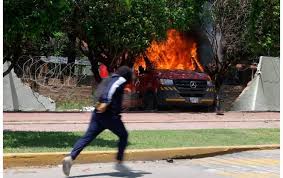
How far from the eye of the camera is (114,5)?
18328 millimetres

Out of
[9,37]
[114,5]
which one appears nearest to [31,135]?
[9,37]

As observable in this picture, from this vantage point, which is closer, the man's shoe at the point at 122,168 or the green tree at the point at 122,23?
the man's shoe at the point at 122,168

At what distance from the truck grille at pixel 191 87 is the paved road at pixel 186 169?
30.2 ft

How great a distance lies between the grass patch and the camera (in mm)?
9453

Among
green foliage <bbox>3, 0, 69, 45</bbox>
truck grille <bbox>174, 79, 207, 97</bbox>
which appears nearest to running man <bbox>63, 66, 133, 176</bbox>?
green foliage <bbox>3, 0, 69, 45</bbox>

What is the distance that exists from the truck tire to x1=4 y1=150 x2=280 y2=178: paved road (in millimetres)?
9439

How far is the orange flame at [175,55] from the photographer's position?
25.6 metres

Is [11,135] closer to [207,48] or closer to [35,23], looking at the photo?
[35,23]

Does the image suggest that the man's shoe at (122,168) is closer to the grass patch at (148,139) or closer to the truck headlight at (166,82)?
the grass patch at (148,139)

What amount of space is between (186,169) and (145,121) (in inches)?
254

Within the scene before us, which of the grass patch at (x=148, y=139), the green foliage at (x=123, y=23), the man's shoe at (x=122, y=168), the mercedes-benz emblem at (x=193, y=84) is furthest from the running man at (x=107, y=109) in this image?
the mercedes-benz emblem at (x=193, y=84)

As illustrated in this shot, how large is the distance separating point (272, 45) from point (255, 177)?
13356 mm

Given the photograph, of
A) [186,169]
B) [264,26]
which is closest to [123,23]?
[264,26]

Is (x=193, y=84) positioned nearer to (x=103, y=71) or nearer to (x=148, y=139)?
(x=103, y=71)
